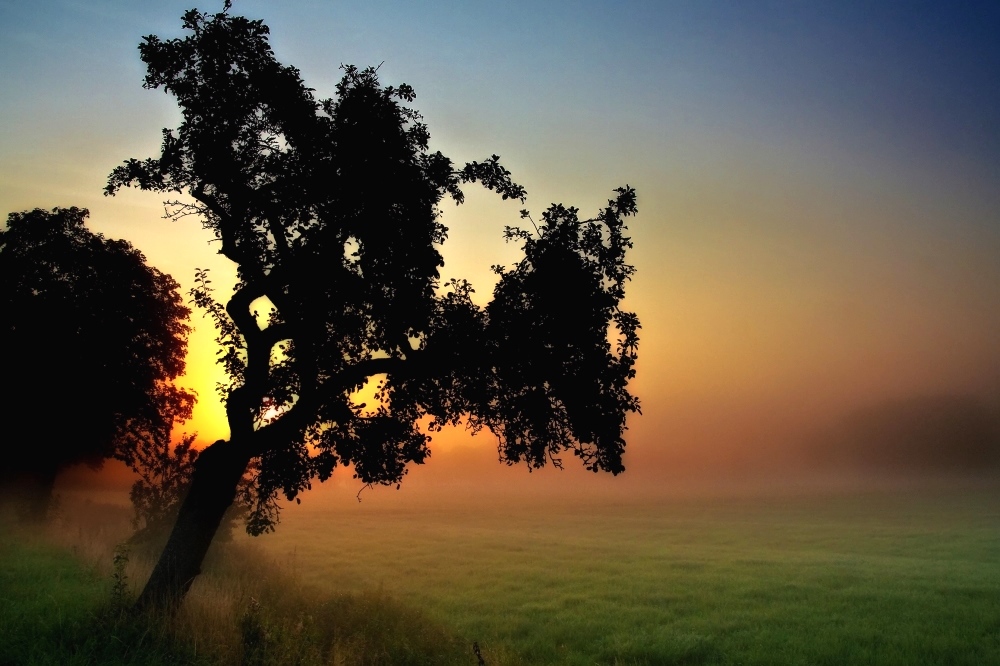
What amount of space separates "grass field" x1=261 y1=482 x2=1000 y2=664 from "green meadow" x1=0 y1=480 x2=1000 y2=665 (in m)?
0.11

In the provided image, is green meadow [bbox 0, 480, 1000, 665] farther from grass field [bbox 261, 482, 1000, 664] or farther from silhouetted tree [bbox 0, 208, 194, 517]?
silhouetted tree [bbox 0, 208, 194, 517]

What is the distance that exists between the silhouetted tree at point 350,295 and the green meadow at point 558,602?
301 centimetres

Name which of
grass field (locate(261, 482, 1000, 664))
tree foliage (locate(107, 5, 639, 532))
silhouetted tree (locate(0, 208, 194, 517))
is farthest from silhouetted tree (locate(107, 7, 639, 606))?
silhouetted tree (locate(0, 208, 194, 517))

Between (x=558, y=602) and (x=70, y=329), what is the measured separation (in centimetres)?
2546

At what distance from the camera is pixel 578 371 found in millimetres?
14625

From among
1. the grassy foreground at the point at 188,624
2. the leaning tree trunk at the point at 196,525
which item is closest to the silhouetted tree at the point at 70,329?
the grassy foreground at the point at 188,624

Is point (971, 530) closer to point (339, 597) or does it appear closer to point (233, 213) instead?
point (339, 597)

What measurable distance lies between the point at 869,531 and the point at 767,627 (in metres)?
46.9

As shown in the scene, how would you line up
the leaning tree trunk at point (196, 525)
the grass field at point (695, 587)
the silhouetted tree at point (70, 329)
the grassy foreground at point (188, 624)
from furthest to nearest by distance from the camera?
1. the silhouetted tree at point (70, 329)
2. the grass field at point (695, 587)
3. the leaning tree trunk at point (196, 525)
4. the grassy foreground at point (188, 624)

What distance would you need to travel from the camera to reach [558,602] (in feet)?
80.9

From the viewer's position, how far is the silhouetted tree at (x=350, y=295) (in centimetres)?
1457

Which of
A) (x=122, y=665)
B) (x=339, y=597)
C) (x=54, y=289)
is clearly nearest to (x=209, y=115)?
(x=122, y=665)

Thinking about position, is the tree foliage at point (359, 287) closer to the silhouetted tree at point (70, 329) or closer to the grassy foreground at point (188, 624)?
the grassy foreground at point (188, 624)

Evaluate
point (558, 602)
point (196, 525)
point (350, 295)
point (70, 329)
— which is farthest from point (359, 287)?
point (70, 329)
